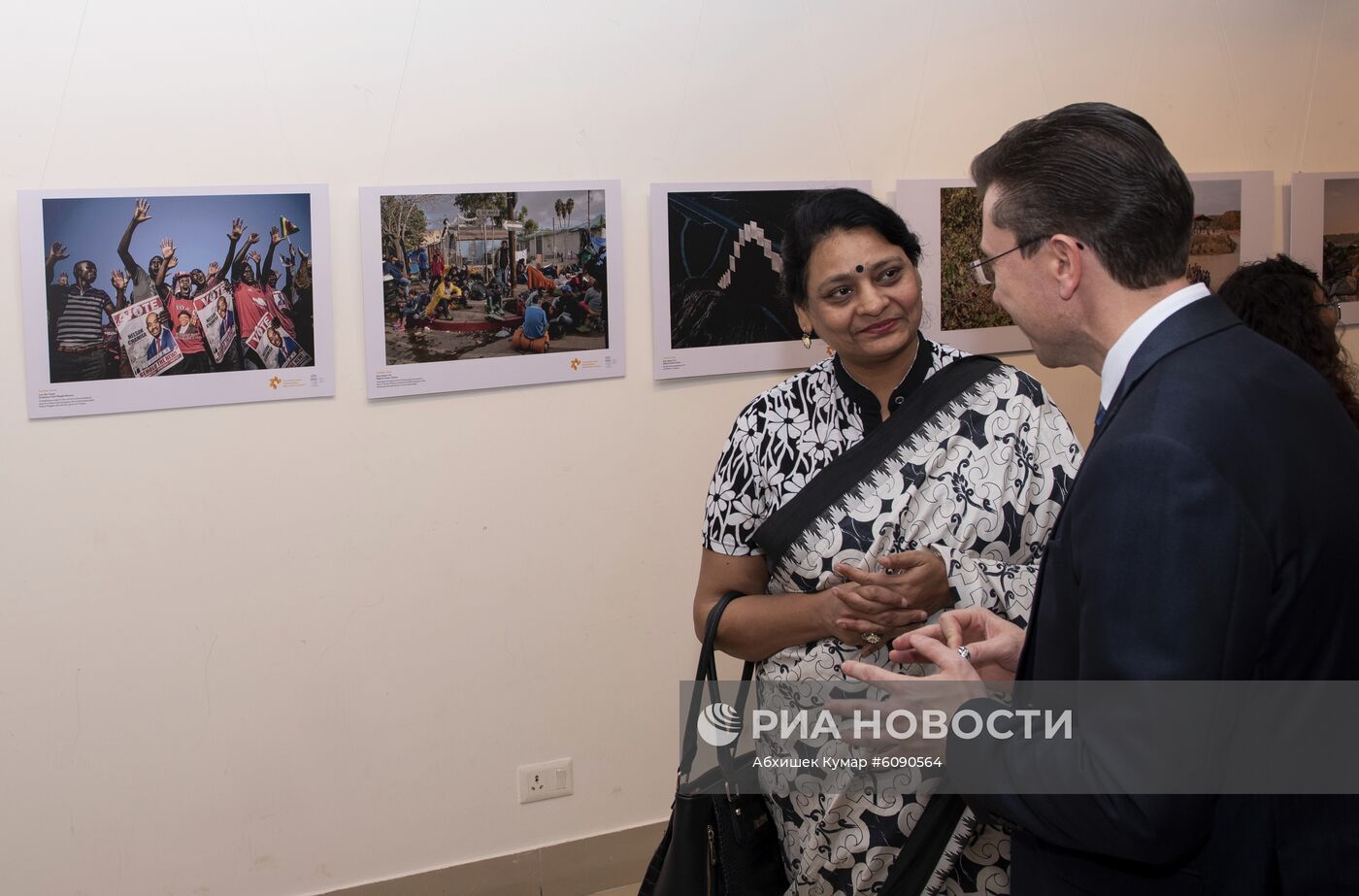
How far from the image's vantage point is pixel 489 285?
347 centimetres

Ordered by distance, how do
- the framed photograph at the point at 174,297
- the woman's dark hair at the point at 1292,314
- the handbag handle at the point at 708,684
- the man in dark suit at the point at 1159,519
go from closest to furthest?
the man in dark suit at the point at 1159,519, the handbag handle at the point at 708,684, the woman's dark hair at the point at 1292,314, the framed photograph at the point at 174,297

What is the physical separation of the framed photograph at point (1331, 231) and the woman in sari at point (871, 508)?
9.22 ft

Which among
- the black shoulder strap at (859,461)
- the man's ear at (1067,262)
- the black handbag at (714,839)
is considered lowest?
the black handbag at (714,839)

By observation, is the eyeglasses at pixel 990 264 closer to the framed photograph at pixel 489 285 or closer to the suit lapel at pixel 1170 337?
the suit lapel at pixel 1170 337

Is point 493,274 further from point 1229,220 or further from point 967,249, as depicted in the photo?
point 1229,220

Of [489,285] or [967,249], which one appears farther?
[967,249]

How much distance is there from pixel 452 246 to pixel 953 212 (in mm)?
1725

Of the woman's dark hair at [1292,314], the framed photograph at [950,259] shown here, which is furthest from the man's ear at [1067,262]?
the framed photograph at [950,259]

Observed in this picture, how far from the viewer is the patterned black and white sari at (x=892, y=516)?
212 centimetres

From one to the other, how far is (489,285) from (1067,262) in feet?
7.53

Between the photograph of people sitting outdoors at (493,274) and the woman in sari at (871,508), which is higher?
the photograph of people sitting outdoors at (493,274)

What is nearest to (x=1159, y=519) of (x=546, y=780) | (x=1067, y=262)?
(x=1067, y=262)

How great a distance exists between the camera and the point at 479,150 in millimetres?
3430

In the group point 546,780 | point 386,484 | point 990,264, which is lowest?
point 546,780
